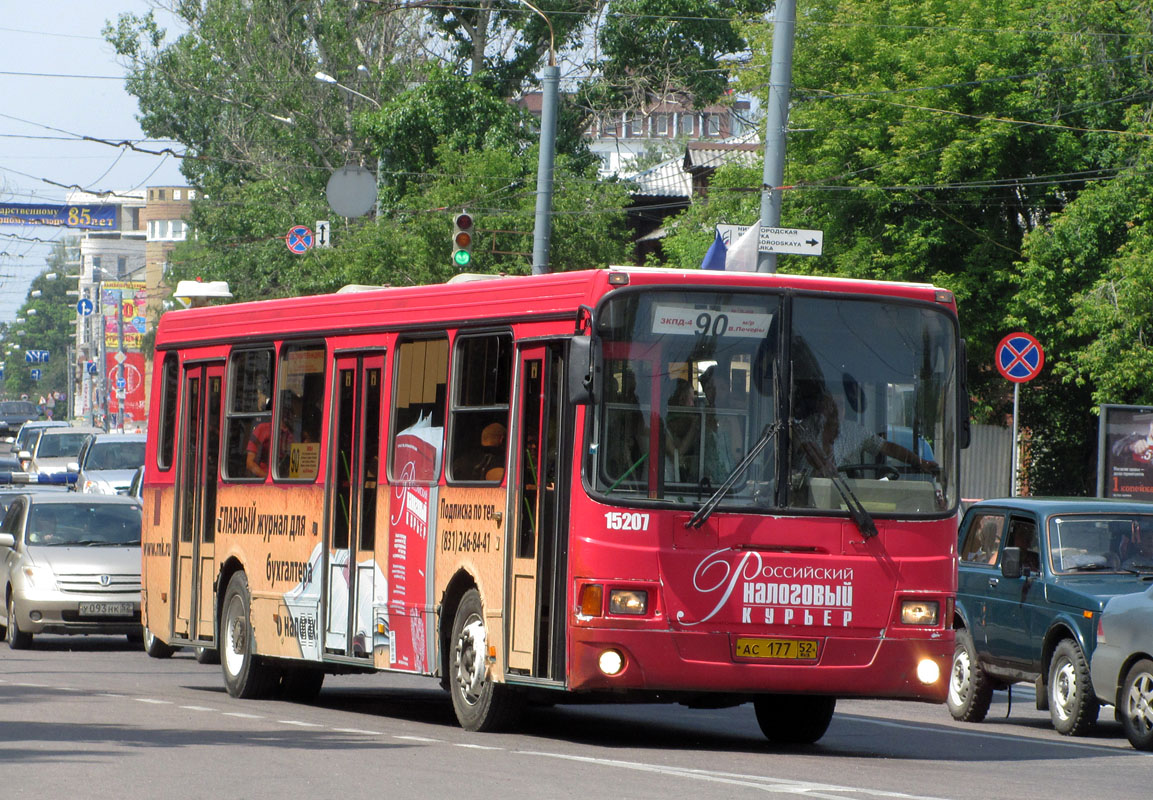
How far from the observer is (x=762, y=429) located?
39.0 feet

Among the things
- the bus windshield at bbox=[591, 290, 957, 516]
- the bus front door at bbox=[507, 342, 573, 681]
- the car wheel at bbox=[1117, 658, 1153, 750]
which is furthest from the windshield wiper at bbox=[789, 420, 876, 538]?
the car wheel at bbox=[1117, 658, 1153, 750]

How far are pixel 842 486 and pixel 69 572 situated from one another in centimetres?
1212

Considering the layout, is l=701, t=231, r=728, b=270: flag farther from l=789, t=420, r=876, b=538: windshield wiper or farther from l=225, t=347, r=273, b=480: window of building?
l=789, t=420, r=876, b=538: windshield wiper

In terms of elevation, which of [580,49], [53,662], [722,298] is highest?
[580,49]

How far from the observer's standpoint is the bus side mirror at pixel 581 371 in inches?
452

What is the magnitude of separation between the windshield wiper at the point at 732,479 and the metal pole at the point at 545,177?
1447 cm

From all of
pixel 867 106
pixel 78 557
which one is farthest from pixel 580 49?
pixel 78 557

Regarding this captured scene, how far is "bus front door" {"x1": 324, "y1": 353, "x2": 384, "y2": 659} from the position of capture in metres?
14.4

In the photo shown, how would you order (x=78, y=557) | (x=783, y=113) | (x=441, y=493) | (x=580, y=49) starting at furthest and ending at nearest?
(x=580, y=49) → (x=78, y=557) → (x=783, y=113) → (x=441, y=493)

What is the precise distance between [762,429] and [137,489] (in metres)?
21.0

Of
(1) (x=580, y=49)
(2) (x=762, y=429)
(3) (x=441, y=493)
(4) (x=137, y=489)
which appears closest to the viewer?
(2) (x=762, y=429)

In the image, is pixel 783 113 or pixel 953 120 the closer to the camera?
pixel 783 113

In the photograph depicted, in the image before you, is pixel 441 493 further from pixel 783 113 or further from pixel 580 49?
pixel 580 49

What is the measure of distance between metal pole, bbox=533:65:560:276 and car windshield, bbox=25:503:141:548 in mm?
6130
